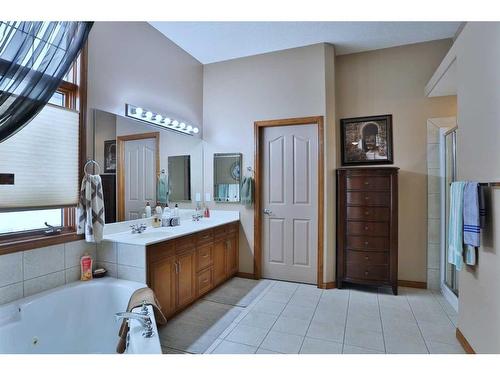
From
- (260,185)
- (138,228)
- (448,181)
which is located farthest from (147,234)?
(448,181)

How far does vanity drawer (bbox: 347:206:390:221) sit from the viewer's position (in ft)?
10.3

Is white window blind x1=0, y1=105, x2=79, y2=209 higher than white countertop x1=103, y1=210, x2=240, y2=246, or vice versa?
white window blind x1=0, y1=105, x2=79, y2=209

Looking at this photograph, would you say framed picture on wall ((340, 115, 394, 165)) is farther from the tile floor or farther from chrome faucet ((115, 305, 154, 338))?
chrome faucet ((115, 305, 154, 338))

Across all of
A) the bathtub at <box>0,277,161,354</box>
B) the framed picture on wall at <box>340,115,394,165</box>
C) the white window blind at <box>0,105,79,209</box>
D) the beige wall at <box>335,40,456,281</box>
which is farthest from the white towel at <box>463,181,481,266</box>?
the white window blind at <box>0,105,79,209</box>

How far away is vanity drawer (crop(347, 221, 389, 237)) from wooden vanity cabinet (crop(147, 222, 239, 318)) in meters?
1.57

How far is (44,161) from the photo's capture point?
2010 millimetres

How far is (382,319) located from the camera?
8.39ft

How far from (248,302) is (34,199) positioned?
2.25 metres

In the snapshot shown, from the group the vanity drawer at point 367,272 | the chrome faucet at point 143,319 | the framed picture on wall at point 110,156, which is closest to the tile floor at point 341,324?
the vanity drawer at point 367,272

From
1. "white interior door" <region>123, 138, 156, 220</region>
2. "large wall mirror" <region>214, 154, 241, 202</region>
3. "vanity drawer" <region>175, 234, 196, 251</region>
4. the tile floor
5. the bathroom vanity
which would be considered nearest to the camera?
the tile floor

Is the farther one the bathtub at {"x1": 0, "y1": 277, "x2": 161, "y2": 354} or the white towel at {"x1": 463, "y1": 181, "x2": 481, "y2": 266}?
the white towel at {"x1": 463, "y1": 181, "x2": 481, "y2": 266}

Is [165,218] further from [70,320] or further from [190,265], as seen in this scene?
[70,320]

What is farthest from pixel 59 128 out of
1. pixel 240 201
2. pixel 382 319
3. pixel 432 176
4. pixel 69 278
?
pixel 432 176

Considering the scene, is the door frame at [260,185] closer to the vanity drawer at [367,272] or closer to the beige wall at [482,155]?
the vanity drawer at [367,272]
